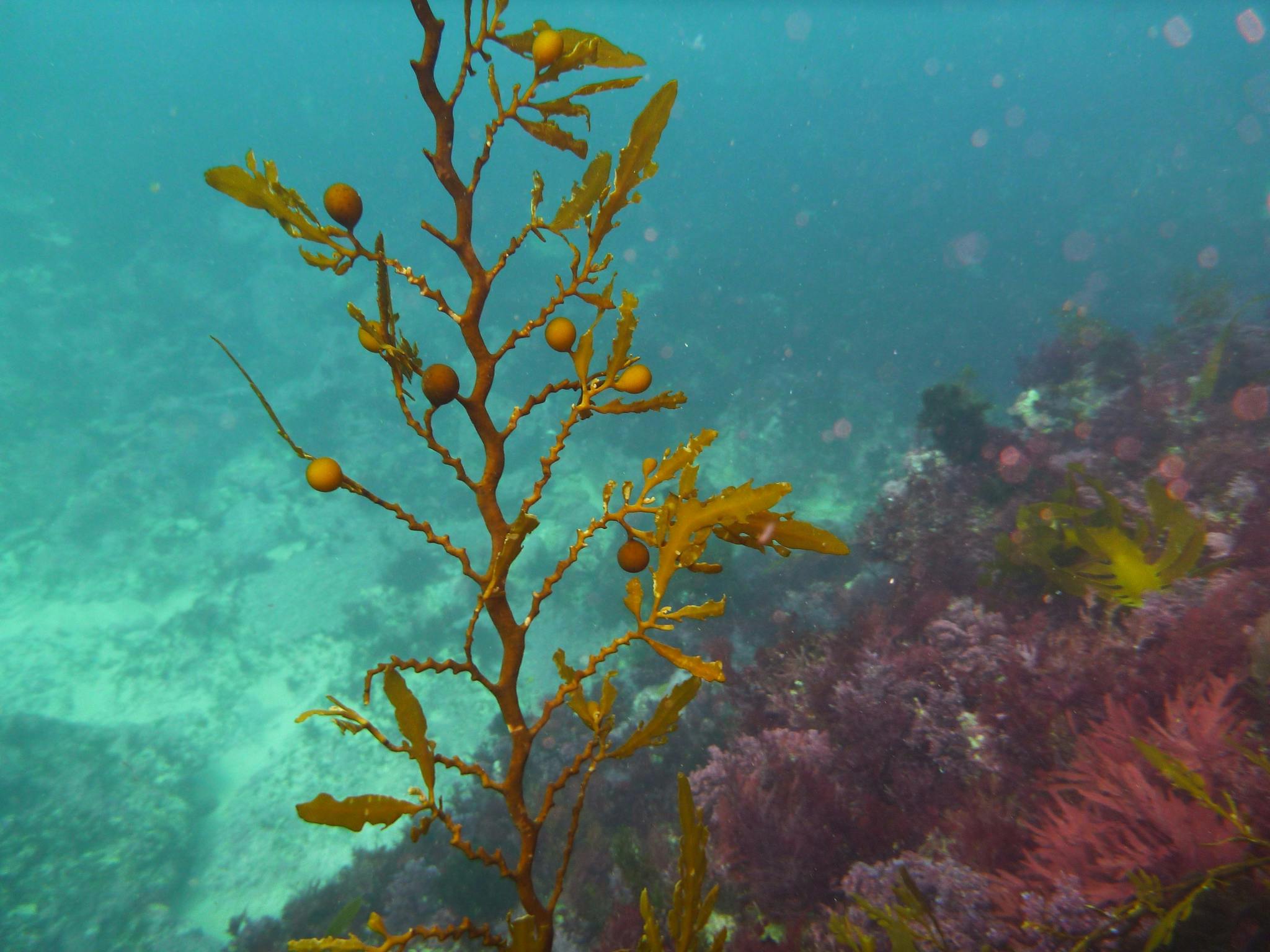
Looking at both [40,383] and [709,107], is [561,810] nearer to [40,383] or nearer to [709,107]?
[40,383]

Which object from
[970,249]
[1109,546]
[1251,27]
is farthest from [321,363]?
[1251,27]

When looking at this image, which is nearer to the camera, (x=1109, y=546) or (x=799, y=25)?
(x=1109, y=546)

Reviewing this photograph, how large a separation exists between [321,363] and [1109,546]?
2660 centimetres

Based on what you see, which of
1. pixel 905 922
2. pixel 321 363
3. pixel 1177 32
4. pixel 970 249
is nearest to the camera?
pixel 905 922

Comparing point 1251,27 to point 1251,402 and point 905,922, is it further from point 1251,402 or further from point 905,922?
point 905,922

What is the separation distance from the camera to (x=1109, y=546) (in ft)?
11.5

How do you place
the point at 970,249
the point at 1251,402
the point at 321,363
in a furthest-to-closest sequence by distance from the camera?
1. the point at 970,249
2. the point at 321,363
3. the point at 1251,402

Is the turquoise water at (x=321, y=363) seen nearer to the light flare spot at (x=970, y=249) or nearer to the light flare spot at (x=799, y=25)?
the light flare spot at (x=970, y=249)

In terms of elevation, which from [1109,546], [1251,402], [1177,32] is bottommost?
[1109,546]

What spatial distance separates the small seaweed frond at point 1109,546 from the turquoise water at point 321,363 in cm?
489

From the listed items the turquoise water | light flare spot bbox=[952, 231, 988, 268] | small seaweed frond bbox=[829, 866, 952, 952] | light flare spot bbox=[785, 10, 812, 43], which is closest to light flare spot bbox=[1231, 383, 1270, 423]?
the turquoise water

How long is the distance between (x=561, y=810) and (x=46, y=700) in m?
15.5

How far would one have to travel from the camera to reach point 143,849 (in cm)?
1014

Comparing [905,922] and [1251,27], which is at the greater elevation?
[1251,27]
